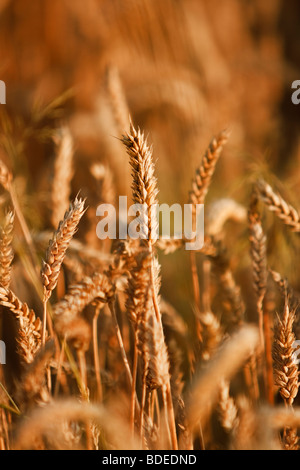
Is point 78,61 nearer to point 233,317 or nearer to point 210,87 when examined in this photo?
point 210,87

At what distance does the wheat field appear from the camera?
694 mm

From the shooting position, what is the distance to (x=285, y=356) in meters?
0.73

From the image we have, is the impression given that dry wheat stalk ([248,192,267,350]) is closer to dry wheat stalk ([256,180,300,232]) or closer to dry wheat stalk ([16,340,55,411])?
dry wheat stalk ([256,180,300,232])

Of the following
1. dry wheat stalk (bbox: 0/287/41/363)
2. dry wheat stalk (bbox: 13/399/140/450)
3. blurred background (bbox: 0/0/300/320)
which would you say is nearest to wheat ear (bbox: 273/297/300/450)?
dry wheat stalk (bbox: 13/399/140/450)

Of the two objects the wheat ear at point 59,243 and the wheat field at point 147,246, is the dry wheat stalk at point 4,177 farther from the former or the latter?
the wheat ear at point 59,243

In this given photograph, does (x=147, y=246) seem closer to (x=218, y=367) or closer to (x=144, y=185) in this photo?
(x=144, y=185)

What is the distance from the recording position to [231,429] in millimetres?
869

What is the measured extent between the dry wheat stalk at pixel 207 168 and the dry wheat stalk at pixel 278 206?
10 centimetres

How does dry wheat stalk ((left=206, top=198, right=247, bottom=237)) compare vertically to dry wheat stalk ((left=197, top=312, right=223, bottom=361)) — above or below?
above

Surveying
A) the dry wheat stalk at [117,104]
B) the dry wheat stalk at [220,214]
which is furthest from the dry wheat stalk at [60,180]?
the dry wheat stalk at [220,214]

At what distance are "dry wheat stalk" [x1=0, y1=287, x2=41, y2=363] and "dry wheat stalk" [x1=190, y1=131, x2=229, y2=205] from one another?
0.39 m

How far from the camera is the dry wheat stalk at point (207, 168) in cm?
89

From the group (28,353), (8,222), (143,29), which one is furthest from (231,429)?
(143,29)
